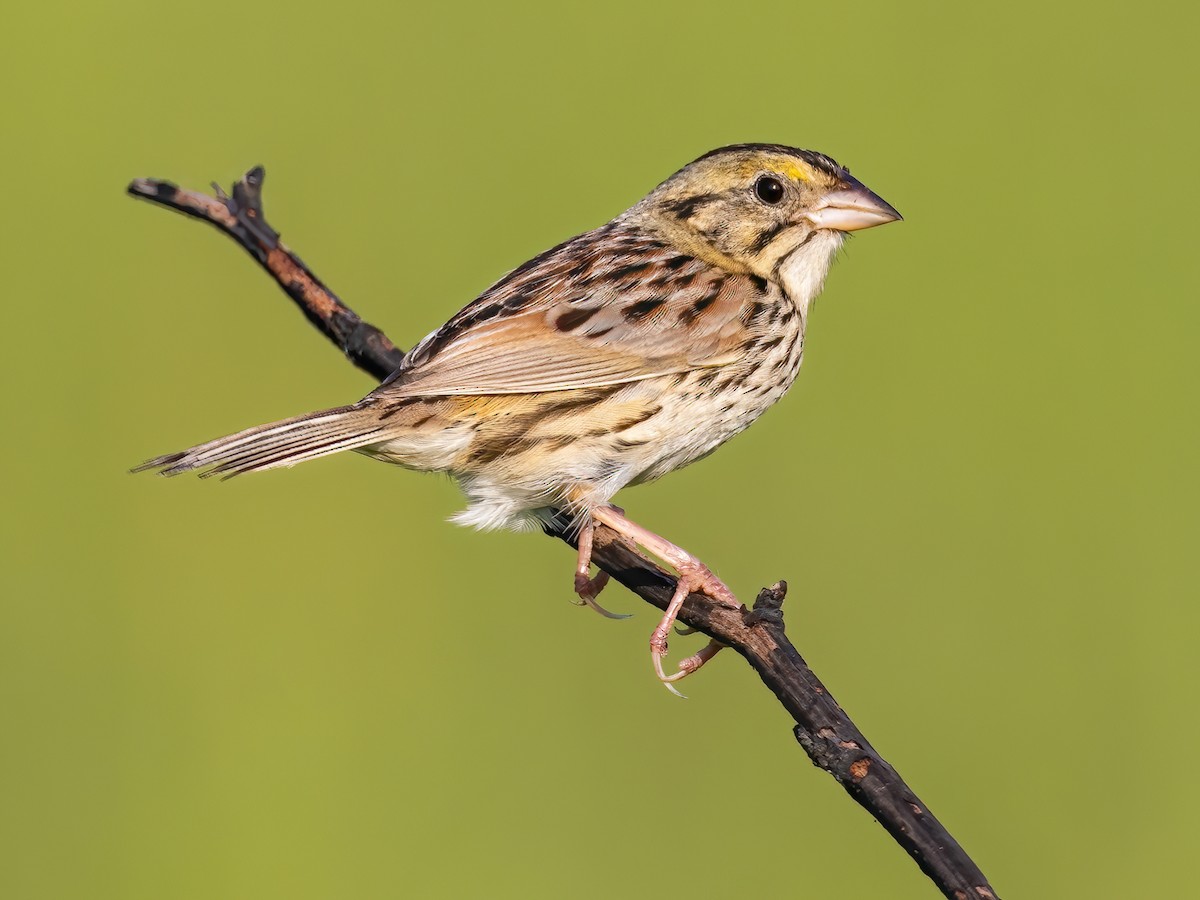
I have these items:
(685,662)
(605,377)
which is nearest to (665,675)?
(685,662)

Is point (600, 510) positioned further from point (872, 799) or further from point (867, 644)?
point (867, 644)

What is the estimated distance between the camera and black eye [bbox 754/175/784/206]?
3789 millimetres

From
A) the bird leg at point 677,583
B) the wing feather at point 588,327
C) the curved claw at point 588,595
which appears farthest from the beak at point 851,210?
the curved claw at point 588,595

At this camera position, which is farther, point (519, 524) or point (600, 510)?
point (519, 524)

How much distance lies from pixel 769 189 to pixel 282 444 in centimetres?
148

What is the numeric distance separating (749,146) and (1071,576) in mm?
2207

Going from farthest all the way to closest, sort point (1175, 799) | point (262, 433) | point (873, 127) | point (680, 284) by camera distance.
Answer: point (873, 127), point (1175, 799), point (680, 284), point (262, 433)

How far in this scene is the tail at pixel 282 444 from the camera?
297 cm

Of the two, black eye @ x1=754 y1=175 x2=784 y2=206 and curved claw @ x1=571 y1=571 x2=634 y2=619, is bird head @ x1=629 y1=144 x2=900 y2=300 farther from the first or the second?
curved claw @ x1=571 y1=571 x2=634 y2=619

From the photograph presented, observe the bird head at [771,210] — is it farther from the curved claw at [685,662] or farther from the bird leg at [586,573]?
the curved claw at [685,662]

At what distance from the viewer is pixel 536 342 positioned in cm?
342

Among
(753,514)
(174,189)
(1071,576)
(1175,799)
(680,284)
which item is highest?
(174,189)

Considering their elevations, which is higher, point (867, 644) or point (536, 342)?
point (536, 342)

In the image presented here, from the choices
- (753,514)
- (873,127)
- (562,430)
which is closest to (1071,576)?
(753,514)
